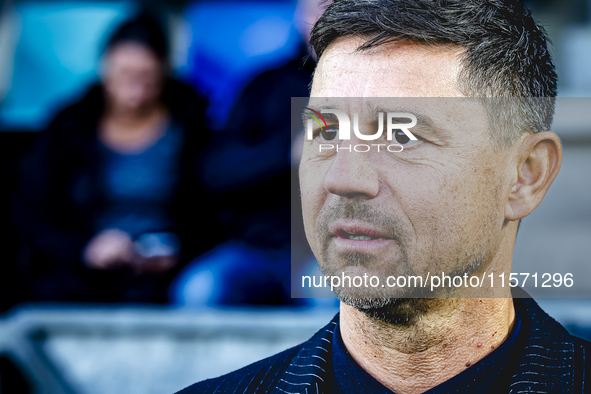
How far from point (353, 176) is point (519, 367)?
40cm

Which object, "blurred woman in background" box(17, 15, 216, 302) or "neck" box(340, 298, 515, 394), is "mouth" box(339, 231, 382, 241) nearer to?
"neck" box(340, 298, 515, 394)

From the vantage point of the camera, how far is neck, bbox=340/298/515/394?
91 centimetres

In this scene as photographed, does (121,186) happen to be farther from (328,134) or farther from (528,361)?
(528,361)

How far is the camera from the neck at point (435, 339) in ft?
2.98

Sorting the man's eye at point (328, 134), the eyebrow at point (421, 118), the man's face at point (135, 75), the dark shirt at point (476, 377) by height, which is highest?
the eyebrow at point (421, 118)

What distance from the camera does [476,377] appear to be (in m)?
0.92

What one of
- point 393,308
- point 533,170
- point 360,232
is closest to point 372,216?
point 360,232

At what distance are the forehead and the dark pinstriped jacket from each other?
1.32 feet

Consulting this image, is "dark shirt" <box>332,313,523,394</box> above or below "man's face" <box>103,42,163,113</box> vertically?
below

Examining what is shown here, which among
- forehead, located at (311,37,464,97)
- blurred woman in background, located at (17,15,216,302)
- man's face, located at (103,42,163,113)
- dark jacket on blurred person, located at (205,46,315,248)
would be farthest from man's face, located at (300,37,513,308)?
man's face, located at (103,42,163,113)

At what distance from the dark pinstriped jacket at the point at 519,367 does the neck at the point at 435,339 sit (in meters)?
0.05

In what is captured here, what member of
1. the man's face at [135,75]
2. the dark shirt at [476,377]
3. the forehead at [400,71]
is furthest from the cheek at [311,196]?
A: the man's face at [135,75]

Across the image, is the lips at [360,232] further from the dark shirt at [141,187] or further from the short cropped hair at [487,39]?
the dark shirt at [141,187]

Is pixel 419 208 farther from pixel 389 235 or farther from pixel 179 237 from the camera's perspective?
pixel 179 237
